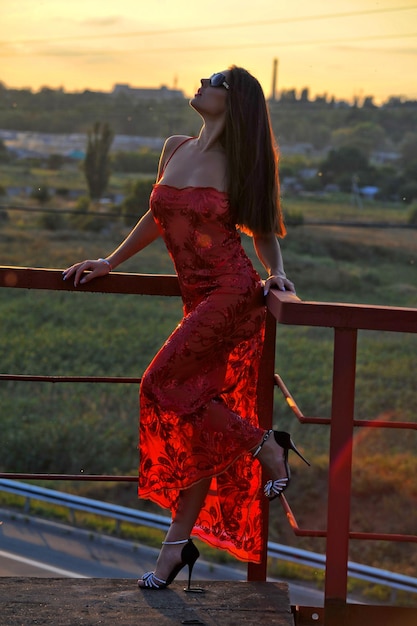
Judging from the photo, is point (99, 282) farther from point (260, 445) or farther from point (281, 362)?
point (281, 362)

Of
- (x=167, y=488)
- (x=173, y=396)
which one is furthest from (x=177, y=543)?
(x=173, y=396)

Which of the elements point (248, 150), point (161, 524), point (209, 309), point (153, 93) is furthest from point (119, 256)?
point (153, 93)

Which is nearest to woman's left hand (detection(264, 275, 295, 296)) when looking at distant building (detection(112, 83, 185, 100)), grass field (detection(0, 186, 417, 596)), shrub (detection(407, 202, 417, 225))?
grass field (detection(0, 186, 417, 596))

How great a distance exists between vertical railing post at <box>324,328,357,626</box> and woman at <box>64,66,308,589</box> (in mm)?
159

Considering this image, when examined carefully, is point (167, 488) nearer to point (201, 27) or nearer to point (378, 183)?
point (378, 183)

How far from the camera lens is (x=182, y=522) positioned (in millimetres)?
2525

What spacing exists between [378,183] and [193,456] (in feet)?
104

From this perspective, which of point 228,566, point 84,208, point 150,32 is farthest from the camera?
point 150,32

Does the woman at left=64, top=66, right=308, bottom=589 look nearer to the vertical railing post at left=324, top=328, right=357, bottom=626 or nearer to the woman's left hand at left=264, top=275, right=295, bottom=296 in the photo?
the woman's left hand at left=264, top=275, right=295, bottom=296

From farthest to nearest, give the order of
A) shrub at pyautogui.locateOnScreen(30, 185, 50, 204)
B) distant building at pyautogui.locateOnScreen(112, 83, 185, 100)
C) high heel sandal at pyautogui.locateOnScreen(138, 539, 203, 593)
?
distant building at pyautogui.locateOnScreen(112, 83, 185, 100)
shrub at pyautogui.locateOnScreen(30, 185, 50, 204)
high heel sandal at pyautogui.locateOnScreen(138, 539, 203, 593)

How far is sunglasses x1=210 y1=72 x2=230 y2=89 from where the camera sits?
8.12ft

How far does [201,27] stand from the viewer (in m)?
40.2

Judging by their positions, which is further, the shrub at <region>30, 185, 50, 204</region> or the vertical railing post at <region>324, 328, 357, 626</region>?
the shrub at <region>30, 185, 50, 204</region>

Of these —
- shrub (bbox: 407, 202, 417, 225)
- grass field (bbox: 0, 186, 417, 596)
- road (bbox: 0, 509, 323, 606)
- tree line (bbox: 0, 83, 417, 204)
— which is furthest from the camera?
tree line (bbox: 0, 83, 417, 204)
